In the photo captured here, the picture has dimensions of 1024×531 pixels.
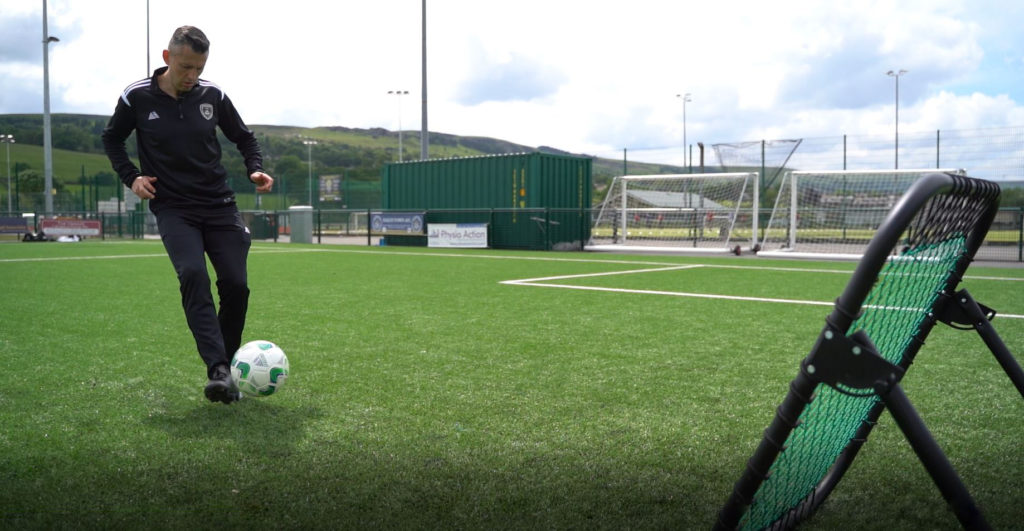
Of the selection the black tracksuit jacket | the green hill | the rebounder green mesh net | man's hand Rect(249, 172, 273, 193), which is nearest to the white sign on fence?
man's hand Rect(249, 172, 273, 193)

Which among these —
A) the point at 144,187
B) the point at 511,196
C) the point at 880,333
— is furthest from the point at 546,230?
the point at 880,333

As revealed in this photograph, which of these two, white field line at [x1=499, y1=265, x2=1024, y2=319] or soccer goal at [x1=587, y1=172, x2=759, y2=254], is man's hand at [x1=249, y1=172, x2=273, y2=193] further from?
soccer goal at [x1=587, y1=172, x2=759, y2=254]

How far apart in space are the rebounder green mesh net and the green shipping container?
19.3 metres

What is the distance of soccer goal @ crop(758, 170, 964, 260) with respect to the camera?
19.0 m

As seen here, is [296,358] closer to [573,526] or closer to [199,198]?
[199,198]

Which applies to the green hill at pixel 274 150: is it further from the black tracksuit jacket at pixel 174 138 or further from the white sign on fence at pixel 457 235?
the black tracksuit jacket at pixel 174 138

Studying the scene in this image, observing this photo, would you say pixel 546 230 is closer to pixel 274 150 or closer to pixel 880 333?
pixel 880 333

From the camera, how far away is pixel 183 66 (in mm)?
3660

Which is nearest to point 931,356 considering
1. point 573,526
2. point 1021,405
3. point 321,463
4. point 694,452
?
point 1021,405

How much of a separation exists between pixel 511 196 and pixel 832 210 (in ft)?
30.3

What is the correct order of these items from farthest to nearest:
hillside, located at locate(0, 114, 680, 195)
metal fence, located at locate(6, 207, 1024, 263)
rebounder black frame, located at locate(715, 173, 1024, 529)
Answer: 1. hillside, located at locate(0, 114, 680, 195)
2. metal fence, located at locate(6, 207, 1024, 263)
3. rebounder black frame, located at locate(715, 173, 1024, 529)

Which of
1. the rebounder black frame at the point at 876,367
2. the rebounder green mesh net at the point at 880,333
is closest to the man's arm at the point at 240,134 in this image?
the rebounder green mesh net at the point at 880,333

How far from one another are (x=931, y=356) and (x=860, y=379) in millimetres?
4279

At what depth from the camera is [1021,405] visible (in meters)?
3.90
